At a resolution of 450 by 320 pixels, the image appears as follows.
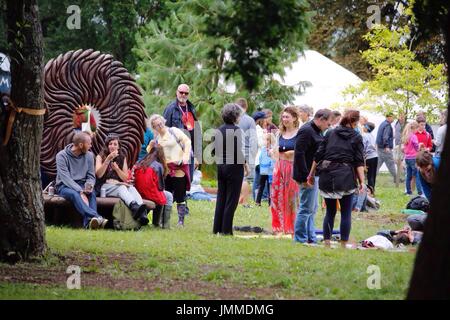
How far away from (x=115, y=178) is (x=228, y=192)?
6.44 feet

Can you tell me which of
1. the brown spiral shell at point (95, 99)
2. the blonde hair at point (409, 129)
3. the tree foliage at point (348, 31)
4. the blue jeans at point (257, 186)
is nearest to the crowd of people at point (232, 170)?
the brown spiral shell at point (95, 99)

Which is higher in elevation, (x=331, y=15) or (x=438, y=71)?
(x=331, y=15)

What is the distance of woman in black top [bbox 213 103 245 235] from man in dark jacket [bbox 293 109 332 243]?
1.27m

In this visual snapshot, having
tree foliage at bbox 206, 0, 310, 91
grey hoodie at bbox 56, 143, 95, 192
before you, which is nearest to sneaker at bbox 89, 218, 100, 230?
grey hoodie at bbox 56, 143, 95, 192

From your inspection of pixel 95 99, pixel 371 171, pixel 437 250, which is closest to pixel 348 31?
pixel 371 171

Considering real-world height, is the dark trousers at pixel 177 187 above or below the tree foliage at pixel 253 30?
below

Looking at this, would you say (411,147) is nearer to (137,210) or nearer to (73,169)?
(137,210)

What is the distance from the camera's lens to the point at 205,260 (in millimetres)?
12047

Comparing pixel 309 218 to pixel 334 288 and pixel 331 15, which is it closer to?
pixel 334 288

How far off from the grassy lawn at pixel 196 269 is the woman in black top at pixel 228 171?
33 cm

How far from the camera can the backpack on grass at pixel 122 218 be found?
50.8 ft

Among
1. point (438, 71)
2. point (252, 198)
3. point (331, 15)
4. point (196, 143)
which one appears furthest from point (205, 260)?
point (331, 15)

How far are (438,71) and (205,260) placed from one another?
19.9 meters

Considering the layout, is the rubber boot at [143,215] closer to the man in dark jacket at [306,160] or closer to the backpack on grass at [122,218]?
the backpack on grass at [122,218]
